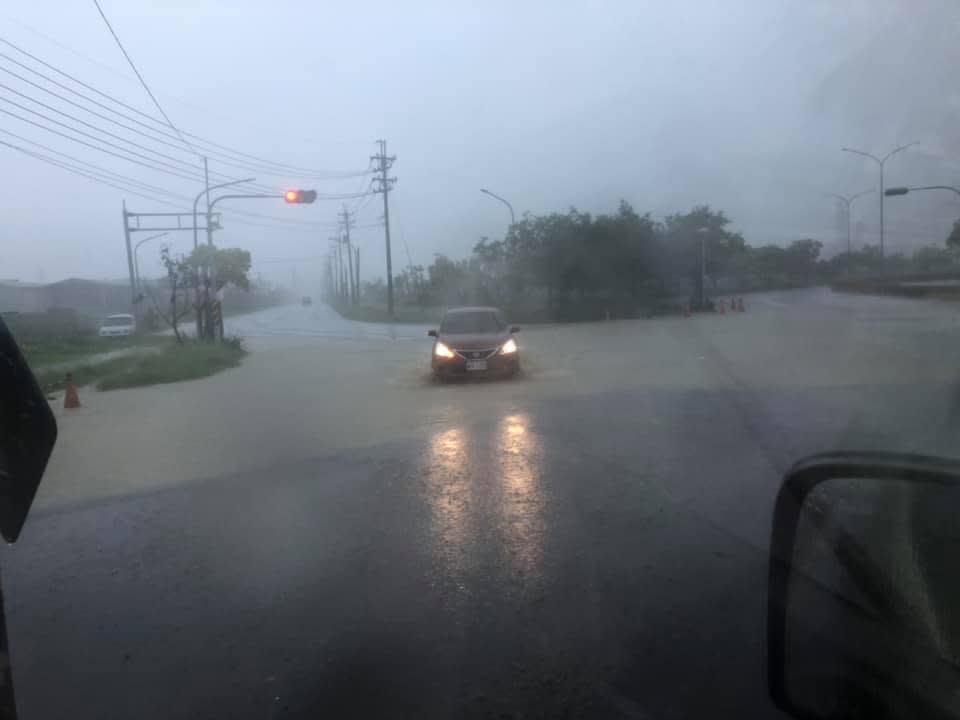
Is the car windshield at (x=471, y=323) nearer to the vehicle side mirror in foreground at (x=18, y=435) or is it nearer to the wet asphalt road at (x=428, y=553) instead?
the wet asphalt road at (x=428, y=553)

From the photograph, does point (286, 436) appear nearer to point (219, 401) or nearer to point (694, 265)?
point (219, 401)

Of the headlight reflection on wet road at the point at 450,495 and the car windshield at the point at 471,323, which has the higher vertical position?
the car windshield at the point at 471,323

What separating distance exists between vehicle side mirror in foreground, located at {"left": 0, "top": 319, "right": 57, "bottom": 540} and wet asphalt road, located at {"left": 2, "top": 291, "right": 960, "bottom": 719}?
152 cm

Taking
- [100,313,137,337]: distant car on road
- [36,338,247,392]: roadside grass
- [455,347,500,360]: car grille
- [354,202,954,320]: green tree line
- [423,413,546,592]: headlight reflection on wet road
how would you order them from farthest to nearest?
[354,202,954,320]: green tree line → [100,313,137,337]: distant car on road → [36,338,247,392]: roadside grass → [455,347,500,360]: car grille → [423,413,546,592]: headlight reflection on wet road

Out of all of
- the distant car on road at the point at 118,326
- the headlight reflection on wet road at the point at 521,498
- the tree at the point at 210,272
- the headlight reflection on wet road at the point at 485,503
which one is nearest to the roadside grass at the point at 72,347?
the distant car on road at the point at 118,326

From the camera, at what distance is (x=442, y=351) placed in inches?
620

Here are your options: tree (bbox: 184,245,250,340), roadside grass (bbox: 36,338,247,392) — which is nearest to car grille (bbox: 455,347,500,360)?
roadside grass (bbox: 36,338,247,392)

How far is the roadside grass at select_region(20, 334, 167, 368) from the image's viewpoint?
91.9 feet

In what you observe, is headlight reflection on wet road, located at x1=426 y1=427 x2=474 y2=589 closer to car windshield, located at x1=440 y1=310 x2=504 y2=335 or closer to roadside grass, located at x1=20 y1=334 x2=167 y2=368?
car windshield, located at x1=440 y1=310 x2=504 y2=335

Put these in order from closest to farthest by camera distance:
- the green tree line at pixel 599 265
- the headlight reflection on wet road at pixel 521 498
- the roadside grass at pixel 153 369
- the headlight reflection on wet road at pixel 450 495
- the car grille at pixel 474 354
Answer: the headlight reflection on wet road at pixel 521 498 < the headlight reflection on wet road at pixel 450 495 < the car grille at pixel 474 354 < the roadside grass at pixel 153 369 < the green tree line at pixel 599 265

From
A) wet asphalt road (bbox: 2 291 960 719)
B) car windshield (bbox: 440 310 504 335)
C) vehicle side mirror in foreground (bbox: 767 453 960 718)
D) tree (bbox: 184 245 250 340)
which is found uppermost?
tree (bbox: 184 245 250 340)

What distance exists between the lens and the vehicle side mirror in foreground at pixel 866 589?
268 cm

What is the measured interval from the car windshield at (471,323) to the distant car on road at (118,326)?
2795cm

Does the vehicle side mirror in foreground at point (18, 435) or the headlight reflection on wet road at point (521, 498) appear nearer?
the vehicle side mirror in foreground at point (18, 435)
